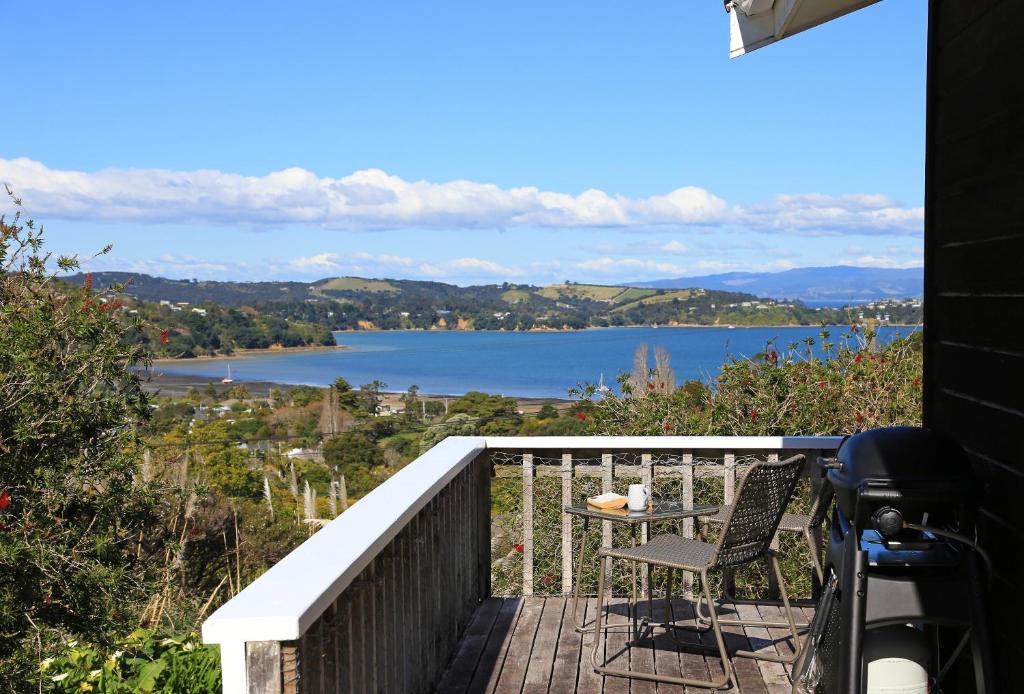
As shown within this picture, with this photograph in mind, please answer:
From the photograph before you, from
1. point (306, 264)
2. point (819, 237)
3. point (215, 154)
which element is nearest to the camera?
point (819, 237)

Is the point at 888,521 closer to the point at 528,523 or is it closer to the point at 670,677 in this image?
the point at 670,677

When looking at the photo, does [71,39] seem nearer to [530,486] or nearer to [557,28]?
[557,28]

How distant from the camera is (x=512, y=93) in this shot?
88.1ft

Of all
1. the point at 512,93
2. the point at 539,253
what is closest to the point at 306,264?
the point at 539,253

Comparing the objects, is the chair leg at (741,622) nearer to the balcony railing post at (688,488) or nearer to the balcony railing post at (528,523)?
the balcony railing post at (688,488)

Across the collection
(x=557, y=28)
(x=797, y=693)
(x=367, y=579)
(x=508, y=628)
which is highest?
(x=557, y=28)

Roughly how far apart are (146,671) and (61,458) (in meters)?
2.25

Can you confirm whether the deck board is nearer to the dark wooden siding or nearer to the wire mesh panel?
the wire mesh panel

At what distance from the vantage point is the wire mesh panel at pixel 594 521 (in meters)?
4.81

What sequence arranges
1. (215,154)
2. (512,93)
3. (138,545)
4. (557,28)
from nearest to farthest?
(138,545), (557,28), (512,93), (215,154)

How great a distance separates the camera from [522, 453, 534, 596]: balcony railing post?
4855 mm

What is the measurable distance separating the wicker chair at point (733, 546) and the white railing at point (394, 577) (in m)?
0.70

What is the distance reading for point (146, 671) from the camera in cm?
469

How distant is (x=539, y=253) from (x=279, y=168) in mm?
16622
